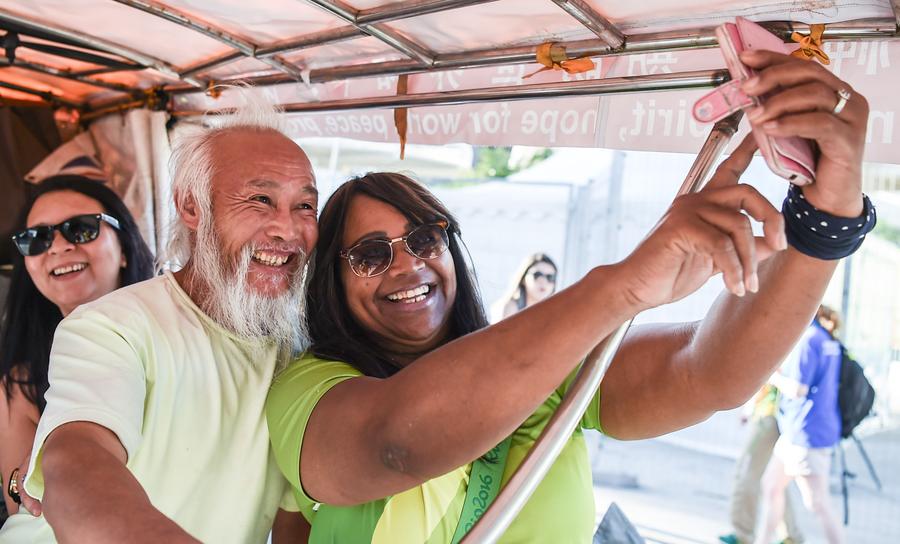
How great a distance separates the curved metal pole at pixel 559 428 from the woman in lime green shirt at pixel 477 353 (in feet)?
0.12

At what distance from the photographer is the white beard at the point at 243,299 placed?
5.91 feet

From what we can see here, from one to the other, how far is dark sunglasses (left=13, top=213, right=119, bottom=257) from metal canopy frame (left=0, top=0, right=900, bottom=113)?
23.2 inches

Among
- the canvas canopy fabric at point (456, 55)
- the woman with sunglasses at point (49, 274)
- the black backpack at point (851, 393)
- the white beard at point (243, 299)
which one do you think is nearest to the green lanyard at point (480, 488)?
the white beard at point (243, 299)

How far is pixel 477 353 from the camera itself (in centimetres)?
114

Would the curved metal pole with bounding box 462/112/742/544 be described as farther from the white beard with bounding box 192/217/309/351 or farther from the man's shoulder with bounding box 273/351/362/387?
the white beard with bounding box 192/217/309/351

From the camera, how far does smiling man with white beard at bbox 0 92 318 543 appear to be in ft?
4.40

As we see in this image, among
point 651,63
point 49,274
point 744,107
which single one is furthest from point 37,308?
point 744,107

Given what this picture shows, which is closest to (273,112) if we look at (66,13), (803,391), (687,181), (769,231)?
(66,13)

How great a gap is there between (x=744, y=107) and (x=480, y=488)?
937 mm

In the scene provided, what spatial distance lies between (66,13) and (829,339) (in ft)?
14.2

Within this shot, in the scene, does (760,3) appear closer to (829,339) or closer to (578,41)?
(578,41)

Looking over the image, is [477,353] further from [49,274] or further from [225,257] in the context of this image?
[49,274]

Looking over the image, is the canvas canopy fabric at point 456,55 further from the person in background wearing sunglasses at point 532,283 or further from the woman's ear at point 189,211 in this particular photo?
the person in background wearing sunglasses at point 532,283

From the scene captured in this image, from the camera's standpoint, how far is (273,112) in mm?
2141
